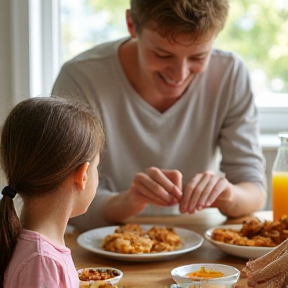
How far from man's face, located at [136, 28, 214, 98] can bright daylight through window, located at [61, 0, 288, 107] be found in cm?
95

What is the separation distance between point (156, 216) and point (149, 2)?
0.63m

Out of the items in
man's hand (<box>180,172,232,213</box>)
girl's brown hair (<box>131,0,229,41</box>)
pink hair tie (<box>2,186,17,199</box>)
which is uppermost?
girl's brown hair (<box>131,0,229,41</box>)

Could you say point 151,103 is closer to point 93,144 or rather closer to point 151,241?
point 151,241

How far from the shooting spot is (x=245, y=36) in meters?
3.00

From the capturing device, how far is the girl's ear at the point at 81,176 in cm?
120

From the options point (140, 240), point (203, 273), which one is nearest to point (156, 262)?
point (140, 240)

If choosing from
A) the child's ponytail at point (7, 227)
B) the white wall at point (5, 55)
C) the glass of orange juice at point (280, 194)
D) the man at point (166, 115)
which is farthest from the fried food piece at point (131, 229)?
the white wall at point (5, 55)

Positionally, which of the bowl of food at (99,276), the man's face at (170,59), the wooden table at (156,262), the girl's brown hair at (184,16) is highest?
the girl's brown hair at (184,16)

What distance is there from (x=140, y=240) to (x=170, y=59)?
577 millimetres

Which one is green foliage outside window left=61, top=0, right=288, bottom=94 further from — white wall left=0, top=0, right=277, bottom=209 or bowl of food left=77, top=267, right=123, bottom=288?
bowl of food left=77, top=267, right=123, bottom=288

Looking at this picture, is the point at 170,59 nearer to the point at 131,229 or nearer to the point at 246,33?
the point at 131,229

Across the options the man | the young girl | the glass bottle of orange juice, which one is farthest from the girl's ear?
the glass bottle of orange juice

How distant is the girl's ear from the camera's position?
47.1 inches

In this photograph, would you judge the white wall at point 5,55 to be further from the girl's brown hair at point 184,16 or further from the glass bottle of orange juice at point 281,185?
the glass bottle of orange juice at point 281,185
